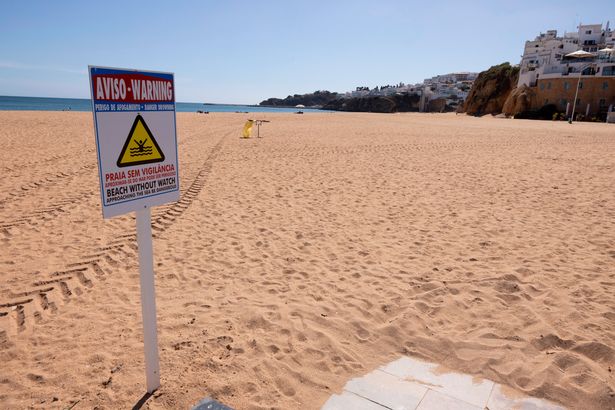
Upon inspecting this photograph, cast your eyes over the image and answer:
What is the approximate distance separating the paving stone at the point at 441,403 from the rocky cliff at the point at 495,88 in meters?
68.7

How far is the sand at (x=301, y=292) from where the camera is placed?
9.04ft

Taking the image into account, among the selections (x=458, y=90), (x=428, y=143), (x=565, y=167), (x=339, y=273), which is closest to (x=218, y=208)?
(x=339, y=273)

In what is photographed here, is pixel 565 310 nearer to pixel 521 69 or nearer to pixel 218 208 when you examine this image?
pixel 218 208

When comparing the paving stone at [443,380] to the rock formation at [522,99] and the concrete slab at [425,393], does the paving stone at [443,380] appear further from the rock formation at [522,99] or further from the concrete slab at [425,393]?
the rock formation at [522,99]

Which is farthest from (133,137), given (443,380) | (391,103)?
(391,103)

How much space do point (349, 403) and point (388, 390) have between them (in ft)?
1.02

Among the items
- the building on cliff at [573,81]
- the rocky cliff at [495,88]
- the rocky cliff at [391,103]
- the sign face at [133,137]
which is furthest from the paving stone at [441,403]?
the rocky cliff at [391,103]

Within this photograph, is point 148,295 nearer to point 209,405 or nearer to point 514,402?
point 209,405

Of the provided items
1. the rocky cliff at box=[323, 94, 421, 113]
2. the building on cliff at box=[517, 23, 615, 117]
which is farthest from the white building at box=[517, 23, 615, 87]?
the rocky cliff at box=[323, 94, 421, 113]

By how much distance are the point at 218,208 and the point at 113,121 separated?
205 inches

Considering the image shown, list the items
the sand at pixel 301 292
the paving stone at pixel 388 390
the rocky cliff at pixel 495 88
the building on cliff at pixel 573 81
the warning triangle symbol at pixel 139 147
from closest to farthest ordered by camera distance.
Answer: the warning triangle symbol at pixel 139 147, the paving stone at pixel 388 390, the sand at pixel 301 292, the building on cliff at pixel 573 81, the rocky cliff at pixel 495 88

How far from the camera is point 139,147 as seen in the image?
211cm

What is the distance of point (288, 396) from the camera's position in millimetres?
2592

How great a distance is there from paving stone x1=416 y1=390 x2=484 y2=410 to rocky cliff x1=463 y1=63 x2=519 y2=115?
6867 cm
